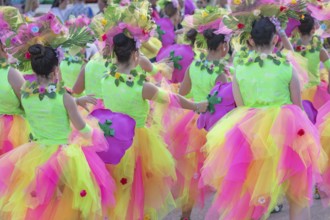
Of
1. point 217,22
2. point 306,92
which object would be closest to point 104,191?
point 217,22

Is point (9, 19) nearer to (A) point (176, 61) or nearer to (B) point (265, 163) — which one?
(A) point (176, 61)

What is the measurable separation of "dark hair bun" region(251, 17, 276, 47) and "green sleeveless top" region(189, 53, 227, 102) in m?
1.03

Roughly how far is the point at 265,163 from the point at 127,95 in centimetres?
129

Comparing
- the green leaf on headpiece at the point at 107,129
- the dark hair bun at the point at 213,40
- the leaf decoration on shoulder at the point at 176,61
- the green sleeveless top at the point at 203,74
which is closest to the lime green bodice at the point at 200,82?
the green sleeveless top at the point at 203,74

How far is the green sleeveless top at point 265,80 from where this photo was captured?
516 cm

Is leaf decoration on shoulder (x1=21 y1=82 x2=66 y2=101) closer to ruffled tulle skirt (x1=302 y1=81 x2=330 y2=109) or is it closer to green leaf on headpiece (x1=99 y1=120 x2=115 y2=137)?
green leaf on headpiece (x1=99 y1=120 x2=115 y2=137)

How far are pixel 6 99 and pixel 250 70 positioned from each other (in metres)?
2.23

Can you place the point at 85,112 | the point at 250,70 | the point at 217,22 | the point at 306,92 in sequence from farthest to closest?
the point at 306,92 < the point at 217,22 < the point at 85,112 < the point at 250,70

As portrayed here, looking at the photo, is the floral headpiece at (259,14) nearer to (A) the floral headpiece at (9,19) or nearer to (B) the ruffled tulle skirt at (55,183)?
(B) the ruffled tulle skirt at (55,183)

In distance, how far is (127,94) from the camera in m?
5.58

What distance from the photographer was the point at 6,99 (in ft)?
20.0

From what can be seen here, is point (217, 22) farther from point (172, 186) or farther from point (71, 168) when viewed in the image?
point (71, 168)

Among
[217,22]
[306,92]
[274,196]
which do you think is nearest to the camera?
[274,196]

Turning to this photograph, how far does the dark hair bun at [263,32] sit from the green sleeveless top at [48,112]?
1540 mm
